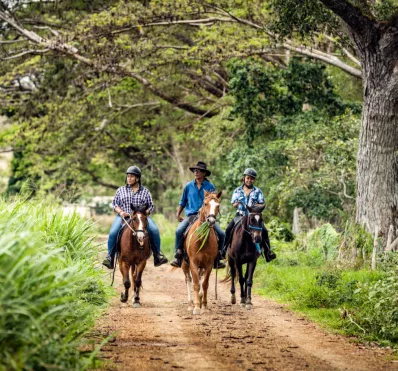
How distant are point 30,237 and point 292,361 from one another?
3564mm

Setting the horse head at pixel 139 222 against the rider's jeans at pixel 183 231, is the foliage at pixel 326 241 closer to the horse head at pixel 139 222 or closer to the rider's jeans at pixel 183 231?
the rider's jeans at pixel 183 231

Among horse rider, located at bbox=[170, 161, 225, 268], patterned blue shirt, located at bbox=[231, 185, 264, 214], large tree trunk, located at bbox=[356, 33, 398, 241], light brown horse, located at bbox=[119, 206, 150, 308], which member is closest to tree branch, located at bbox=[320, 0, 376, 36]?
large tree trunk, located at bbox=[356, 33, 398, 241]

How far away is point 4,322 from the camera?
674cm

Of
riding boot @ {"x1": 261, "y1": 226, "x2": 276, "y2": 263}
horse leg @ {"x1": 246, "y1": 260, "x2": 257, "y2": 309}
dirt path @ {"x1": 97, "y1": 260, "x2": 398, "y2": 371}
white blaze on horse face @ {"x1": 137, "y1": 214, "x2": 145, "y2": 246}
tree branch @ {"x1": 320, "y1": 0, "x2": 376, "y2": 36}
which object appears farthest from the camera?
tree branch @ {"x1": 320, "y1": 0, "x2": 376, "y2": 36}

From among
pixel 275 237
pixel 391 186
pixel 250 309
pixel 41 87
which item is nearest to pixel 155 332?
pixel 250 309

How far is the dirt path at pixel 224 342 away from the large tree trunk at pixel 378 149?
3964mm

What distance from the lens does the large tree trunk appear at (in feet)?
55.7

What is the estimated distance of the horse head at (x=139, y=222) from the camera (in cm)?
1451

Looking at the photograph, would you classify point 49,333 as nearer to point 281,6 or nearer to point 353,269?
point 353,269

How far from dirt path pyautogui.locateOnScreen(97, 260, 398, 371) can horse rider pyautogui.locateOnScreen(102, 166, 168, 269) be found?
41.0 inches

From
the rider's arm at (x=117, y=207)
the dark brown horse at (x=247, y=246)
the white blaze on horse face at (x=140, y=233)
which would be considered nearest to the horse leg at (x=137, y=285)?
the white blaze on horse face at (x=140, y=233)

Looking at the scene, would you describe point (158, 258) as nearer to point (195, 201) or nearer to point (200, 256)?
point (195, 201)

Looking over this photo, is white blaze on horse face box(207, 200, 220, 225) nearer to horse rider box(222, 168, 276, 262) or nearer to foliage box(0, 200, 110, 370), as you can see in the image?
horse rider box(222, 168, 276, 262)

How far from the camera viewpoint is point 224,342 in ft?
34.0
